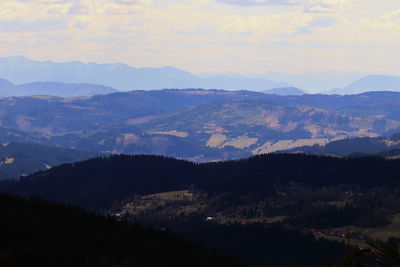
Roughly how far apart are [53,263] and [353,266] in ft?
375

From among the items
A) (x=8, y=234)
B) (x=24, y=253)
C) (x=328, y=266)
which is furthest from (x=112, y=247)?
(x=328, y=266)

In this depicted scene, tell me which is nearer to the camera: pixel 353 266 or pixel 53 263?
pixel 353 266

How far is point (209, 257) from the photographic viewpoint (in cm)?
1909

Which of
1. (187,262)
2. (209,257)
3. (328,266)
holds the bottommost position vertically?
(187,262)

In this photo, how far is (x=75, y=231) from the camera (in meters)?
192

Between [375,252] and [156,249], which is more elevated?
[375,252]

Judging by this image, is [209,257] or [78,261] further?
[78,261]

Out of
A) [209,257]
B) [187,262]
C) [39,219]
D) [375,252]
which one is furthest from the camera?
[39,219]

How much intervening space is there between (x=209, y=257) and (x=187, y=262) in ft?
535

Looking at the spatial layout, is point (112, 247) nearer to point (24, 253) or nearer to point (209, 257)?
point (24, 253)

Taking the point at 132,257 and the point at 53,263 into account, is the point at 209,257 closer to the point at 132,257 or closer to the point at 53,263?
the point at 53,263

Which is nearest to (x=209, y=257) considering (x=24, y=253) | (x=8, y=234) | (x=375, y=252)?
(x=375, y=252)

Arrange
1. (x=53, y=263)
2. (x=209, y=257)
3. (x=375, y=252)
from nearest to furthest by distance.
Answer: (x=209, y=257) → (x=375, y=252) → (x=53, y=263)

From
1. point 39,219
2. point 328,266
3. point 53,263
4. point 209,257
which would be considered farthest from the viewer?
point 39,219
